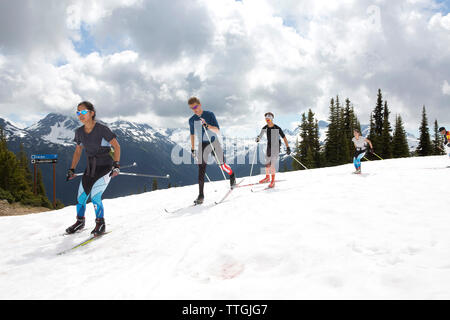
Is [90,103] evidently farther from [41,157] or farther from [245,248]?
[41,157]

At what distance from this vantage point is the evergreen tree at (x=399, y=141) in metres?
47.0

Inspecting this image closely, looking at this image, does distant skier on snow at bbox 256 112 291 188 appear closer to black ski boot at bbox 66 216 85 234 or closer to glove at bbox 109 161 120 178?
glove at bbox 109 161 120 178

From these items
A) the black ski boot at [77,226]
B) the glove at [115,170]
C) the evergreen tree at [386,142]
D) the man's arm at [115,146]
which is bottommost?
the black ski boot at [77,226]

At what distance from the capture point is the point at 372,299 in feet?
7.21

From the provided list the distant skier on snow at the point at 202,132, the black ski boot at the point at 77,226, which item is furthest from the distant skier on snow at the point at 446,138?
the black ski boot at the point at 77,226

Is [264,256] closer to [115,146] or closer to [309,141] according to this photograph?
[115,146]

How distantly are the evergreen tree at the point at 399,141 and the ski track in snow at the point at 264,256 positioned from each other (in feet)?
166

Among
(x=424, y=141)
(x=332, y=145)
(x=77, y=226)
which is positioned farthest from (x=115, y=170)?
(x=424, y=141)

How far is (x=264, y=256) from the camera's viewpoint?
3.35 meters

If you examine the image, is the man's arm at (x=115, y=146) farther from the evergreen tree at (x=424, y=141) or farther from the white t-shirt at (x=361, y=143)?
the evergreen tree at (x=424, y=141)
